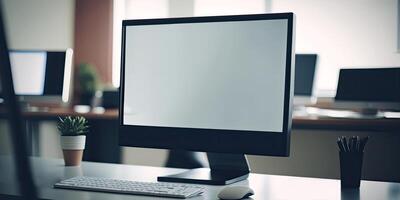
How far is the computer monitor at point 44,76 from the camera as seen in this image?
393cm

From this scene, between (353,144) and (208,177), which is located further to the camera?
(208,177)

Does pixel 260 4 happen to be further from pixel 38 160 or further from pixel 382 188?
pixel 382 188

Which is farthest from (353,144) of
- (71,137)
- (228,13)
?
(228,13)

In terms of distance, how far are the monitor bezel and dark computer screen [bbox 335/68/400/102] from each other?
1.99m

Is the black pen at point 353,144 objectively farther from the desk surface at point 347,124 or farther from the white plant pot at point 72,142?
the desk surface at point 347,124

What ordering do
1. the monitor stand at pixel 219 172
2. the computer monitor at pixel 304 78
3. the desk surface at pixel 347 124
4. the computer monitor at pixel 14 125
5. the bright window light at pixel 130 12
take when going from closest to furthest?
the computer monitor at pixel 14 125 → the monitor stand at pixel 219 172 → the desk surface at pixel 347 124 → the computer monitor at pixel 304 78 → the bright window light at pixel 130 12

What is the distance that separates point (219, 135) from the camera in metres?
1.40

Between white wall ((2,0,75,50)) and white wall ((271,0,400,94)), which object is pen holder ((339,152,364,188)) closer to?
white wall ((271,0,400,94))

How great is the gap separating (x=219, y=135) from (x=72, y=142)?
0.53 meters

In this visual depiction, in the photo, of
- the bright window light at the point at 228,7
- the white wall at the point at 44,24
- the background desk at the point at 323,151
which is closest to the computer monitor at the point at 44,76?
the background desk at the point at 323,151

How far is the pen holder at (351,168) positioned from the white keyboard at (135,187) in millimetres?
350

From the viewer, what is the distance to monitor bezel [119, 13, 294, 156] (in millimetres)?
1314

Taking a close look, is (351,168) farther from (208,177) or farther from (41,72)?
(41,72)

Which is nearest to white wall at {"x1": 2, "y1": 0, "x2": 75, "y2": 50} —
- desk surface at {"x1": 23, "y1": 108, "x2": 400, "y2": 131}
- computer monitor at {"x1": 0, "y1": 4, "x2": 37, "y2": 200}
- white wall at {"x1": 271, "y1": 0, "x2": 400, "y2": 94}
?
white wall at {"x1": 271, "y1": 0, "x2": 400, "y2": 94}
